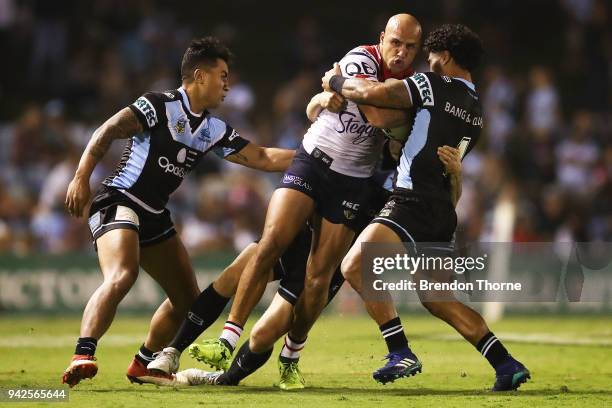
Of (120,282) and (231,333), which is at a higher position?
(120,282)

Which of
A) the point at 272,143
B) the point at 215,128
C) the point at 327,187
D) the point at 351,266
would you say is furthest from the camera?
the point at 272,143

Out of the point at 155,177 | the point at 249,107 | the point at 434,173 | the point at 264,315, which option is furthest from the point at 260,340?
the point at 249,107

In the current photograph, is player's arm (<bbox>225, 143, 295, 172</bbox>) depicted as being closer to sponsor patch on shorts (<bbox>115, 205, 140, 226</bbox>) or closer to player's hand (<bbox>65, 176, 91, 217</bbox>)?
sponsor patch on shorts (<bbox>115, 205, 140, 226</bbox>)

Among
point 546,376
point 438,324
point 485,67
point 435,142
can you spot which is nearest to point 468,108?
point 435,142

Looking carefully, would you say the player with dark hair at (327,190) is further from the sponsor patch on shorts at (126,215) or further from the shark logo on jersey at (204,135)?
the sponsor patch on shorts at (126,215)

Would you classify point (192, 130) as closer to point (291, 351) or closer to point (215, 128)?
point (215, 128)

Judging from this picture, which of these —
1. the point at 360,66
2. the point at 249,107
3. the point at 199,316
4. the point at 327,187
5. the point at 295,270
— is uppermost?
the point at 249,107

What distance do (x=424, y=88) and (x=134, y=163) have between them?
7.66 ft

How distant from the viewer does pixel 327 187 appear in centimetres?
932

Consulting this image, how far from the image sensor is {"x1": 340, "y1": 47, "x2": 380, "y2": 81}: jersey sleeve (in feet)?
30.2

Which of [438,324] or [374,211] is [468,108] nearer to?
[374,211]

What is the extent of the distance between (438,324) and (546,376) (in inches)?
233

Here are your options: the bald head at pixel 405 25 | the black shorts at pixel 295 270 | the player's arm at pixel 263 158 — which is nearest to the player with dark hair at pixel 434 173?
the bald head at pixel 405 25

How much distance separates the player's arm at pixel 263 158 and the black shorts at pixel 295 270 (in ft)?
1.88
